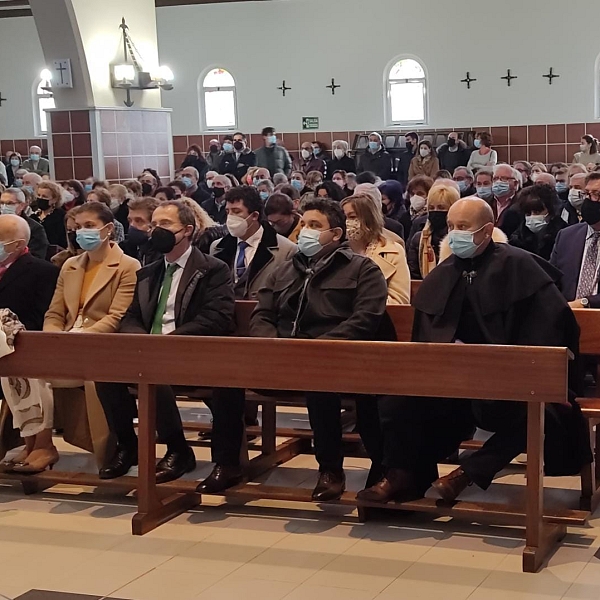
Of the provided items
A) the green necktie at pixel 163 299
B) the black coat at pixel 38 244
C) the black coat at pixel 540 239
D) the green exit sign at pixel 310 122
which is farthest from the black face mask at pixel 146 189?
the green exit sign at pixel 310 122

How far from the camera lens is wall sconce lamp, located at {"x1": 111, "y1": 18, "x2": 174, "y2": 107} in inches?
543

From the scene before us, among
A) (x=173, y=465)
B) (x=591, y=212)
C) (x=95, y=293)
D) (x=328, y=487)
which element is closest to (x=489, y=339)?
(x=328, y=487)

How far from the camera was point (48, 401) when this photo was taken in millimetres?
5516

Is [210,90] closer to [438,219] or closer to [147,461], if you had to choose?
[438,219]

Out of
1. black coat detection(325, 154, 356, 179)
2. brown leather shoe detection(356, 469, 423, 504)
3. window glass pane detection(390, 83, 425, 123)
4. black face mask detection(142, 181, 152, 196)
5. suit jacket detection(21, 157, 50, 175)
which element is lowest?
brown leather shoe detection(356, 469, 423, 504)

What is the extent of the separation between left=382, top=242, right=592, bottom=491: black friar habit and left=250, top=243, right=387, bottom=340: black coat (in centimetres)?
24

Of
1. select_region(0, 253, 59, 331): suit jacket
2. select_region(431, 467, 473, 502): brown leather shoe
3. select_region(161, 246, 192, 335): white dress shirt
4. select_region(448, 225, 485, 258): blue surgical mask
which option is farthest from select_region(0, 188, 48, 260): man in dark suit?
select_region(431, 467, 473, 502): brown leather shoe

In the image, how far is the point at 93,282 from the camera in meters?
5.82

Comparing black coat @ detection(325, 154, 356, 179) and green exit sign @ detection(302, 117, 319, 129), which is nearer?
black coat @ detection(325, 154, 356, 179)

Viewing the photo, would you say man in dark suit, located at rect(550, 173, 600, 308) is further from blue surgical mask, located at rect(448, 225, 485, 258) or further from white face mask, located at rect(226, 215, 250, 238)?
white face mask, located at rect(226, 215, 250, 238)

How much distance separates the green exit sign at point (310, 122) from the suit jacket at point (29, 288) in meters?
14.7

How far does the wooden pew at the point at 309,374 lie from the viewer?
165 inches

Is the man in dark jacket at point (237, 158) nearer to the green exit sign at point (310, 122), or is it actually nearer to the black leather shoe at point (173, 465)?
the green exit sign at point (310, 122)

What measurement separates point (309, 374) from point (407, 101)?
1608cm
